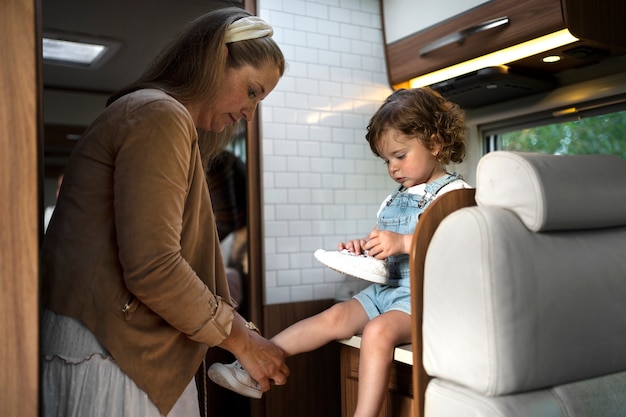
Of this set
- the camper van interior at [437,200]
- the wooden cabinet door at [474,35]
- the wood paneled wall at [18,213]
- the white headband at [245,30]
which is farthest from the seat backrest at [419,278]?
the wooden cabinet door at [474,35]

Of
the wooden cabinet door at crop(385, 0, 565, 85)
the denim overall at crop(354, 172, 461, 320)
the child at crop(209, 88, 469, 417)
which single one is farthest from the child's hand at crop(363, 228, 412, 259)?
the wooden cabinet door at crop(385, 0, 565, 85)

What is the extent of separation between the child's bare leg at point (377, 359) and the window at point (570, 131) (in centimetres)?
122

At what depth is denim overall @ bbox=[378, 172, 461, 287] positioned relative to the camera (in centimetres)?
175

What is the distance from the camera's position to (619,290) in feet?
4.30

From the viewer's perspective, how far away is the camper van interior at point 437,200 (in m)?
1.13

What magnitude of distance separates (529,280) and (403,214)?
70 centimetres

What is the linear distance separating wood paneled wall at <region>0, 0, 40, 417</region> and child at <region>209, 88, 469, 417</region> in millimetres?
729

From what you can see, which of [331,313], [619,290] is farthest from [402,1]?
[619,290]

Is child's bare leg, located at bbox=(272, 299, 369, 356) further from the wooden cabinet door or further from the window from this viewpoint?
the window

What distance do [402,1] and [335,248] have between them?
1.03m

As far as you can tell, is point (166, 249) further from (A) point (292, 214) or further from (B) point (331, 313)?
(A) point (292, 214)

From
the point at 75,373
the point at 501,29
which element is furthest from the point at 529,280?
the point at 501,29

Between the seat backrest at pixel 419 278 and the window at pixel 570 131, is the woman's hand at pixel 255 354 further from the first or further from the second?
the window at pixel 570 131

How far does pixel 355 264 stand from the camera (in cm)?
160
